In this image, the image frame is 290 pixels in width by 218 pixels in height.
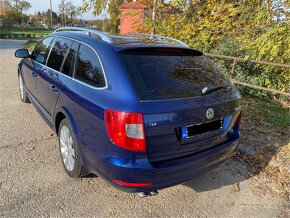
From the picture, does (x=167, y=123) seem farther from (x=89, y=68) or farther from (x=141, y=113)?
(x=89, y=68)

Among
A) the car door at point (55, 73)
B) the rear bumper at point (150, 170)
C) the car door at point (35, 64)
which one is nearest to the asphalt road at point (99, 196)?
the rear bumper at point (150, 170)

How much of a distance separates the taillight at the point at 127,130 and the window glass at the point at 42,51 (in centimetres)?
234

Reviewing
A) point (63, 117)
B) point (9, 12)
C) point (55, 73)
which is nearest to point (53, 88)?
point (55, 73)

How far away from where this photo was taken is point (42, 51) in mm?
4316

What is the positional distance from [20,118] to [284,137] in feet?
15.5

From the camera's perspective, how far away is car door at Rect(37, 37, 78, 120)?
3.19m

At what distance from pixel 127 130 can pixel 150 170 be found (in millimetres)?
400

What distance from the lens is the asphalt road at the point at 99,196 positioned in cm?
264

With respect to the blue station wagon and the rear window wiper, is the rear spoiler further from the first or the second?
the rear window wiper

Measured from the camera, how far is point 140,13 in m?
9.96

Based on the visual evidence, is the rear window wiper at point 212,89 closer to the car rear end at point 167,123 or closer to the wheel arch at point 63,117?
the car rear end at point 167,123

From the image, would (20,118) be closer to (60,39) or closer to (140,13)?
(60,39)

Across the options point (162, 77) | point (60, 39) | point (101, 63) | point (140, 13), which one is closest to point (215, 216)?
point (162, 77)

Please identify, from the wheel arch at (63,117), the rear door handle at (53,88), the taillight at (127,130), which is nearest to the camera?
the taillight at (127,130)
